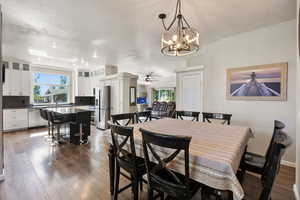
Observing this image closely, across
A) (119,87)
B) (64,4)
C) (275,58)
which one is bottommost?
(119,87)

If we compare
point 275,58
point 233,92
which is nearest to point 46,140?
point 233,92

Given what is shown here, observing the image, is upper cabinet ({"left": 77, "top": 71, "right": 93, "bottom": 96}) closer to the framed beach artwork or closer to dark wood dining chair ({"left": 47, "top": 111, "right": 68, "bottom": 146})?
dark wood dining chair ({"left": 47, "top": 111, "right": 68, "bottom": 146})

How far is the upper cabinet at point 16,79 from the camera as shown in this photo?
210 inches

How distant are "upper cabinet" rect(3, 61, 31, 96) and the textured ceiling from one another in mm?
1912

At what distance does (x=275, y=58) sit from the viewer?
290cm

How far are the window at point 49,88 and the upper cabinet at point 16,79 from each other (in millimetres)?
597

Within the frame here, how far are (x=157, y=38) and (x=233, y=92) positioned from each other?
2.24 metres

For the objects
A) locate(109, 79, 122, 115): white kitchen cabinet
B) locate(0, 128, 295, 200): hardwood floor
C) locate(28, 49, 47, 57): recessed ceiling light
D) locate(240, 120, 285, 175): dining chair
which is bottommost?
locate(0, 128, 295, 200): hardwood floor

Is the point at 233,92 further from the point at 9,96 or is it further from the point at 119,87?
the point at 9,96

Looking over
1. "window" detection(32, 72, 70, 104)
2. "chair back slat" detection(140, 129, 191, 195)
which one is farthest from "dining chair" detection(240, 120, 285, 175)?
"window" detection(32, 72, 70, 104)

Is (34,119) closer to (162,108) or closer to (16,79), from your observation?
(16,79)

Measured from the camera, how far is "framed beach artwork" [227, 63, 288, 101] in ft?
9.29

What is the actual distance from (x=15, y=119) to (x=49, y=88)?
6.40 ft

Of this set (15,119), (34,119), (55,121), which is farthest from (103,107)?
(15,119)
